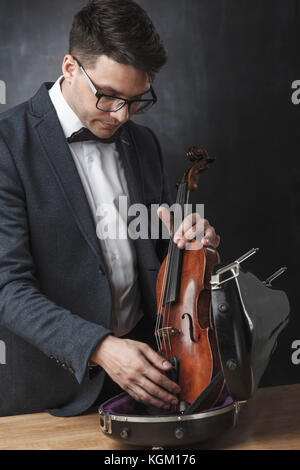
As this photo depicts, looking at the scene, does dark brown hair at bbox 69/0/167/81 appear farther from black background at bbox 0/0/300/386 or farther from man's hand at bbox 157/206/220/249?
black background at bbox 0/0/300/386

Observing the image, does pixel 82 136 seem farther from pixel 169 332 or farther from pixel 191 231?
pixel 169 332

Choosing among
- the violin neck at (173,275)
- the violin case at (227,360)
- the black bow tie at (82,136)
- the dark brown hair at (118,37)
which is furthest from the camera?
the black bow tie at (82,136)

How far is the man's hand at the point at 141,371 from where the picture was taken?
130 cm

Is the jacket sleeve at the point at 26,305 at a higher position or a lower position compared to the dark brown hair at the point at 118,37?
lower

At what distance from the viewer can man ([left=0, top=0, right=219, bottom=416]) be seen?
1506 mm

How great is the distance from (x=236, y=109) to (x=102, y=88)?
1.02 metres

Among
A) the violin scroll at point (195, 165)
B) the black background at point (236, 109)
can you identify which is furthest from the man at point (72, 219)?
the black background at point (236, 109)

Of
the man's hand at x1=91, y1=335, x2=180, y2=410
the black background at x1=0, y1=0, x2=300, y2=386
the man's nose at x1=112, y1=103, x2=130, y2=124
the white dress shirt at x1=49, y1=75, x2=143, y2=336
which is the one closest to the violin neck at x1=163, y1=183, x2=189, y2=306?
the man's hand at x1=91, y1=335, x2=180, y2=410

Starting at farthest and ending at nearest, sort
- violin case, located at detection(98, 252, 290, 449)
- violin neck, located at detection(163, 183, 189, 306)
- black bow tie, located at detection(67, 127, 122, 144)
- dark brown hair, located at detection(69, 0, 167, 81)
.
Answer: black bow tie, located at detection(67, 127, 122, 144), dark brown hair, located at detection(69, 0, 167, 81), violin neck, located at detection(163, 183, 189, 306), violin case, located at detection(98, 252, 290, 449)

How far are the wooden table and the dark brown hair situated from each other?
3.18ft

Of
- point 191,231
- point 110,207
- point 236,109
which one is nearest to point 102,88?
point 110,207

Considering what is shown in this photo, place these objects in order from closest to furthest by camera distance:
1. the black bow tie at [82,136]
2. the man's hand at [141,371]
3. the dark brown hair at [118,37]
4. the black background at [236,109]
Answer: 1. the man's hand at [141,371]
2. the dark brown hair at [118,37]
3. the black bow tie at [82,136]
4. the black background at [236,109]

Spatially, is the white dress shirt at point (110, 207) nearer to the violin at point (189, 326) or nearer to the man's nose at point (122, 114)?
the man's nose at point (122, 114)

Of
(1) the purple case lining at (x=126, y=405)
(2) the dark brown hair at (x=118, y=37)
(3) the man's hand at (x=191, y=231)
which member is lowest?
(1) the purple case lining at (x=126, y=405)
